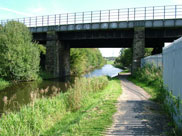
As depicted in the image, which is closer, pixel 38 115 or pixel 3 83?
pixel 38 115

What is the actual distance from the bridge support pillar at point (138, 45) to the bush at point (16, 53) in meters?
13.2

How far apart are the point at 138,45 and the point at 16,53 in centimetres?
1536

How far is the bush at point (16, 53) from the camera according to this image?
797 inches

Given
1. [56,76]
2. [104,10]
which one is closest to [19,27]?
[56,76]

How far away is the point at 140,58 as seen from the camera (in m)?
23.3

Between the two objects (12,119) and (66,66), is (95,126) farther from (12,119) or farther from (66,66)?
(66,66)

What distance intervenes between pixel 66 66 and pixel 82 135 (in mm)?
27155

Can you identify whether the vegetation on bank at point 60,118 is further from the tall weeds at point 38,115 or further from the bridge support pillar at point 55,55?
the bridge support pillar at point 55,55

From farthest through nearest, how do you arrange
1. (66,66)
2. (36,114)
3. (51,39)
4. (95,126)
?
(66,66)
(51,39)
(36,114)
(95,126)

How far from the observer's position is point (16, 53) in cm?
2061

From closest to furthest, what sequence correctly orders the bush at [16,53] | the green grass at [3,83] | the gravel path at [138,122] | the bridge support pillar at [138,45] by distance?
the gravel path at [138,122], the green grass at [3,83], the bush at [16,53], the bridge support pillar at [138,45]

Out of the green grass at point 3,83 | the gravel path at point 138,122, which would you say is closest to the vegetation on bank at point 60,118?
the gravel path at point 138,122

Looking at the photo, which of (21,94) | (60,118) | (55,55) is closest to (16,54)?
(55,55)

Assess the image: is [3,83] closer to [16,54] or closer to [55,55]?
[16,54]
